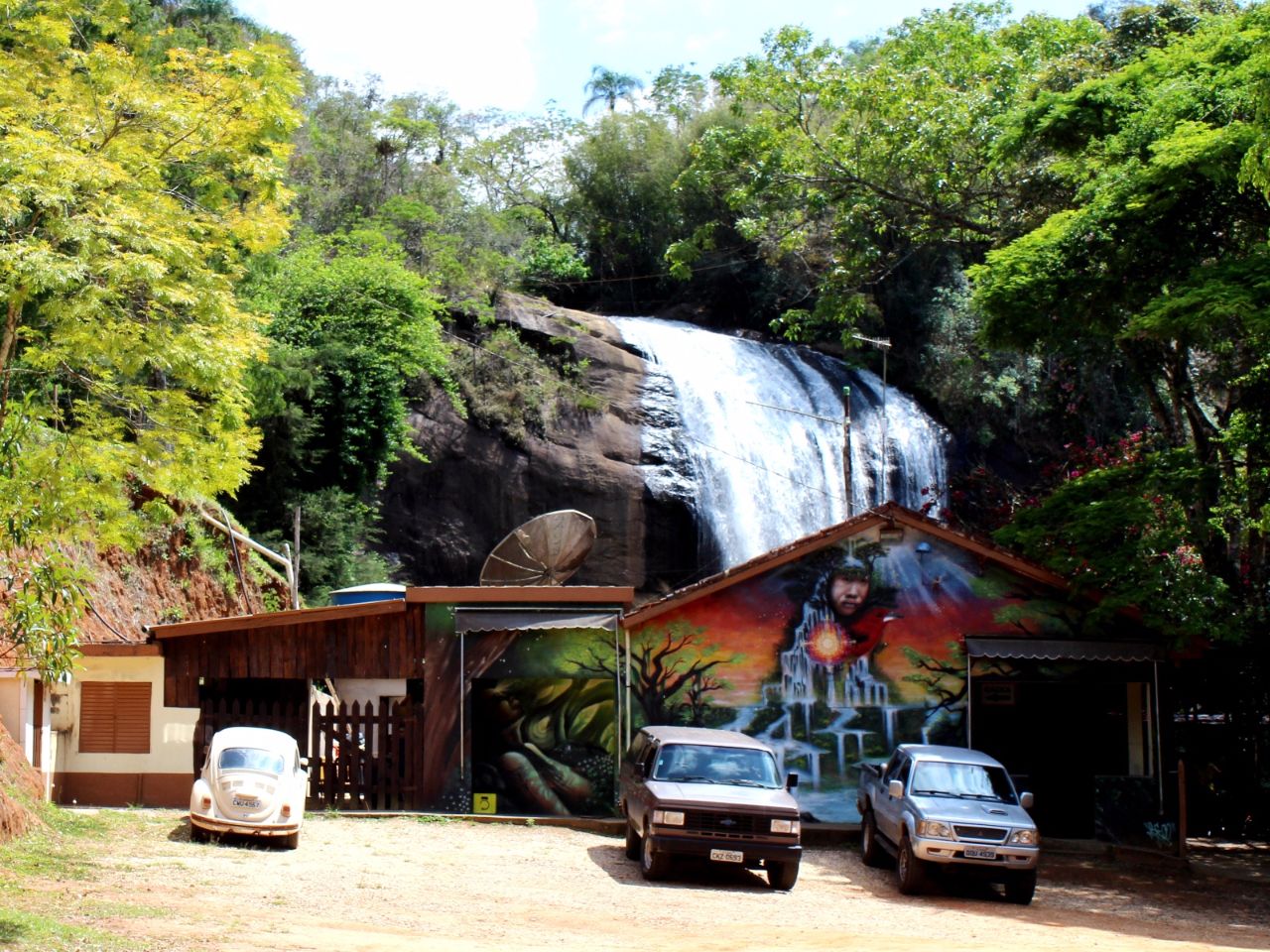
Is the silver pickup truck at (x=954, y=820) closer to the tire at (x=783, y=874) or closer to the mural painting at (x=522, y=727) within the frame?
the tire at (x=783, y=874)

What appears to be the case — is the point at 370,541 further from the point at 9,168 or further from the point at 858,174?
the point at 9,168

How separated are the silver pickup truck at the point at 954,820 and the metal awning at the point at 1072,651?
3590 mm

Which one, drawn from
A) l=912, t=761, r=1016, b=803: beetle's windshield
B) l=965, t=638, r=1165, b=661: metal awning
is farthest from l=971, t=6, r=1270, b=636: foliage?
l=912, t=761, r=1016, b=803: beetle's windshield

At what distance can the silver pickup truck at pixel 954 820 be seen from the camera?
15266mm

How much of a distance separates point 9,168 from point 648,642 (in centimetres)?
1106

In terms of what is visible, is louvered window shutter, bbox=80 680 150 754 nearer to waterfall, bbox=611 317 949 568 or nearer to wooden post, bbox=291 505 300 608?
wooden post, bbox=291 505 300 608

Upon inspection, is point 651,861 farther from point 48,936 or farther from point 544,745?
point 48,936

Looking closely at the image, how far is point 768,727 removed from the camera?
20594 mm

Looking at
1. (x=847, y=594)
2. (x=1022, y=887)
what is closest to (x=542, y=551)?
(x=847, y=594)

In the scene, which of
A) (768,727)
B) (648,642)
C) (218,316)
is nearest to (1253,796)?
(768,727)

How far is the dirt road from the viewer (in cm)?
1177

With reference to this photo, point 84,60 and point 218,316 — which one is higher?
point 84,60

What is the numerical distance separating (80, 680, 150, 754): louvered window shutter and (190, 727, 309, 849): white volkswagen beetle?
15.8 feet

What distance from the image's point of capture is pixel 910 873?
51.2ft
